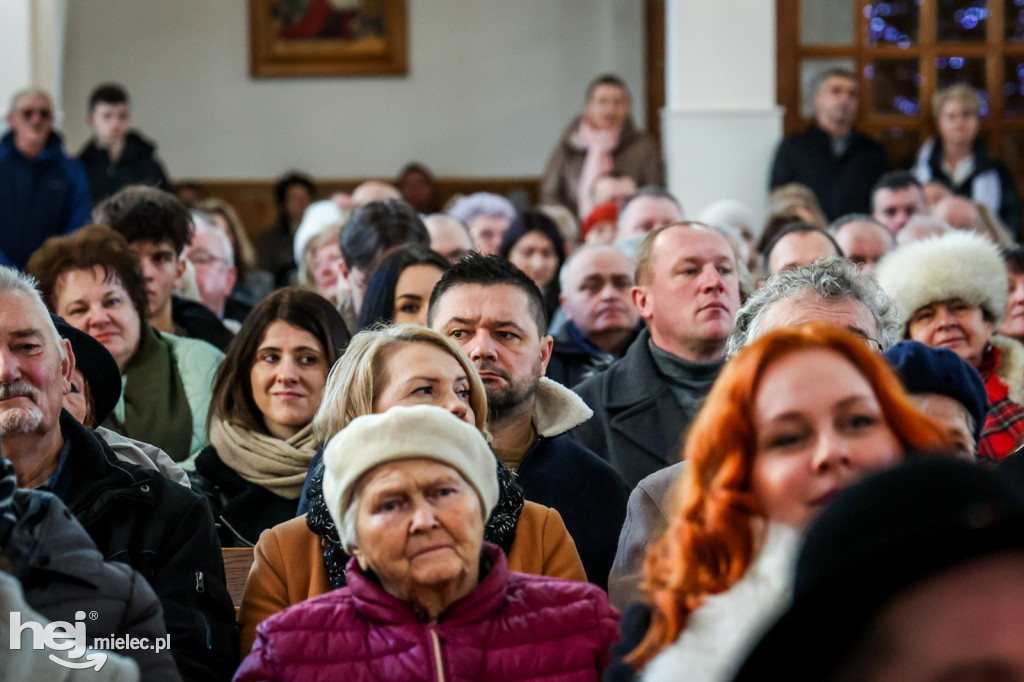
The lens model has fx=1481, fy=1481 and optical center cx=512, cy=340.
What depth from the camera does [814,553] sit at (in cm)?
127

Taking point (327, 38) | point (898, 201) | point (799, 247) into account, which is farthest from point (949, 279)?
point (327, 38)

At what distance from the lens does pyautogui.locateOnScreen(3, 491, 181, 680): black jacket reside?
2338 millimetres

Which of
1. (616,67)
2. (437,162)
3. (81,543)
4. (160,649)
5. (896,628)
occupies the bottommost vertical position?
(160,649)

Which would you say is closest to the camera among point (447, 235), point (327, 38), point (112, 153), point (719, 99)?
point (447, 235)

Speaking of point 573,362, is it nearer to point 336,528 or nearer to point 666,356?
point 666,356

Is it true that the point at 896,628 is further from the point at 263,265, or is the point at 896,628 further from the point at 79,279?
the point at 263,265

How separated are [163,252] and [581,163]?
4.35 m

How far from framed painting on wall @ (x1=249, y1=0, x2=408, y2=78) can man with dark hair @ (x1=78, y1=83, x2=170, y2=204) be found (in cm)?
231

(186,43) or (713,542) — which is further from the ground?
(186,43)

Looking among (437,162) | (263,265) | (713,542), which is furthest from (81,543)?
(437,162)

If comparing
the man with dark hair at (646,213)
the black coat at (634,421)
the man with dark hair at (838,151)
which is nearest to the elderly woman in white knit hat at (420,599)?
the black coat at (634,421)

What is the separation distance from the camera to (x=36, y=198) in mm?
7191

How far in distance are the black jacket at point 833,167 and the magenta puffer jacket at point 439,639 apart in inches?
246

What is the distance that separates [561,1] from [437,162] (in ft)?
4.89
